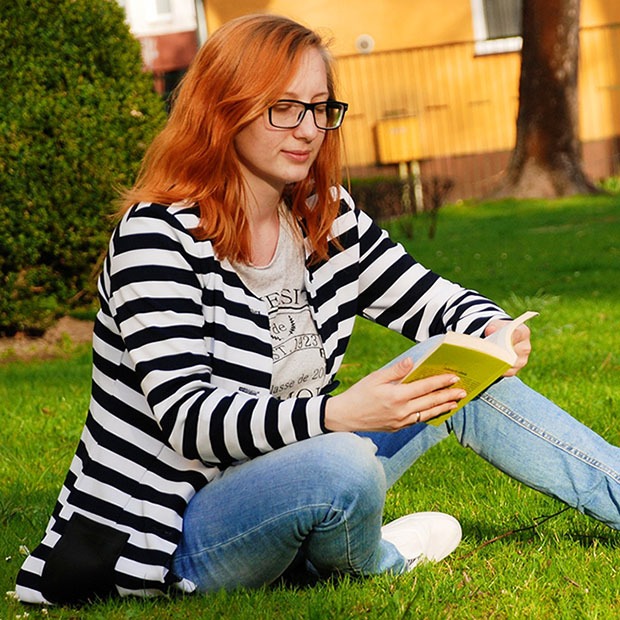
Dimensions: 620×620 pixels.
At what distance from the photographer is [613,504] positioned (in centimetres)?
311

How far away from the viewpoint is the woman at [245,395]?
8.80ft

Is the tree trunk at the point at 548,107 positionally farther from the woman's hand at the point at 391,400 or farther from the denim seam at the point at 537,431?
the woman's hand at the point at 391,400

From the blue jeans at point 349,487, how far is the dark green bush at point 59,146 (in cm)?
396

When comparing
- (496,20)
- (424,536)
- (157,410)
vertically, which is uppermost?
(157,410)

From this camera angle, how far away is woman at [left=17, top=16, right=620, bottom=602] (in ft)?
8.80

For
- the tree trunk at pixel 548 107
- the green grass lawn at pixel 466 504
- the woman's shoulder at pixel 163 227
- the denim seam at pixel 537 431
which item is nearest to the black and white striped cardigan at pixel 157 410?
the woman's shoulder at pixel 163 227

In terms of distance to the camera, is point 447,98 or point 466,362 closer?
point 466,362

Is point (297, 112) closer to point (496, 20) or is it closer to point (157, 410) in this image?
point (157, 410)

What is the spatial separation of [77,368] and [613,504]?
4.02m

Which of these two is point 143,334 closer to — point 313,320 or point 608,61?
point 313,320

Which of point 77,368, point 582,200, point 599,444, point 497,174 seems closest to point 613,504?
point 599,444

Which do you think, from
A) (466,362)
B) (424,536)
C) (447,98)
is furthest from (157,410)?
(447,98)

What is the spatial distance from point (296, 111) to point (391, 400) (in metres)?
0.76

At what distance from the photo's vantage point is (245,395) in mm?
2717
